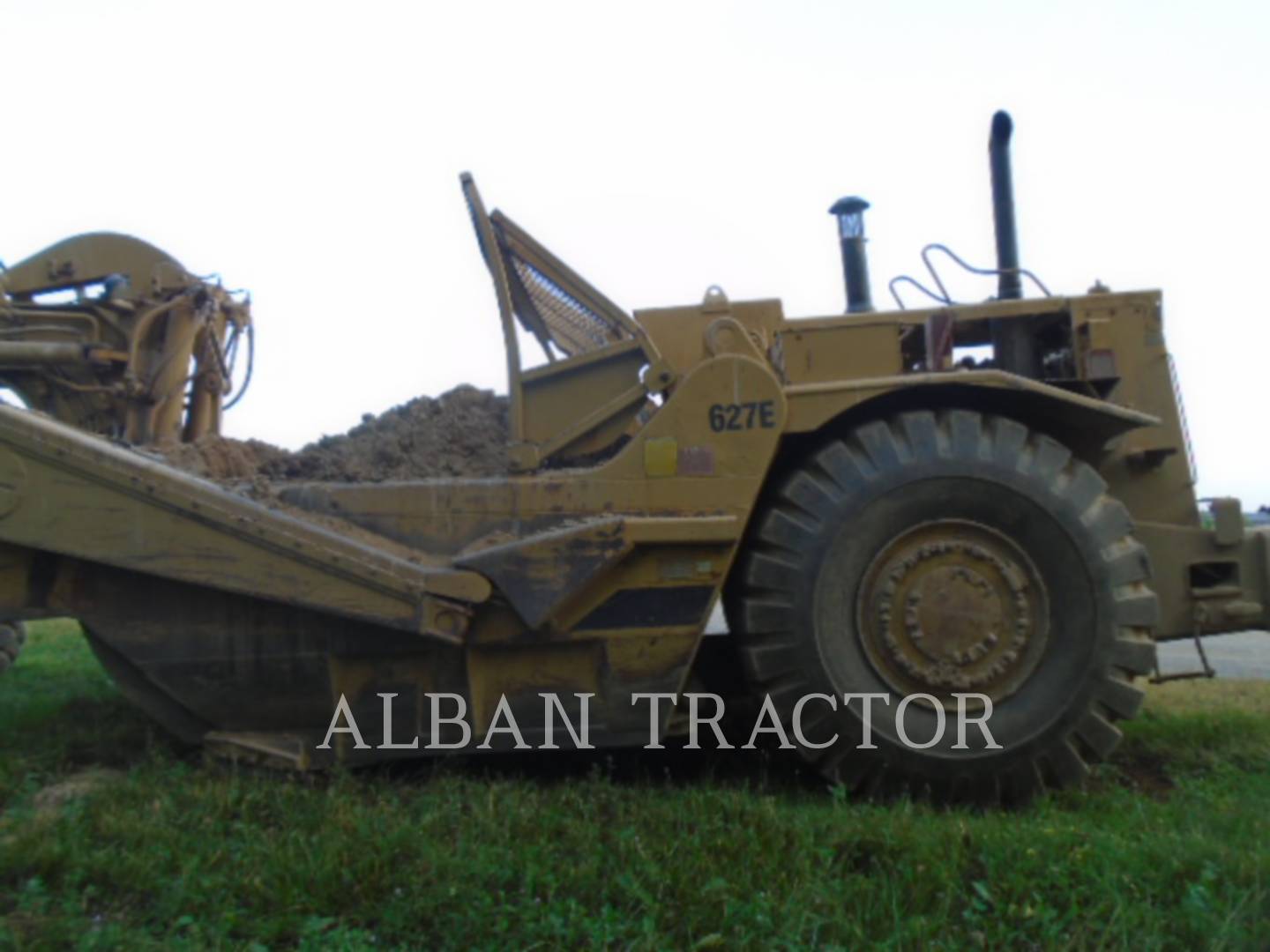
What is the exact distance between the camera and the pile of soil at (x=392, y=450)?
4535 millimetres

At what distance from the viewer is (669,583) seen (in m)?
4.05

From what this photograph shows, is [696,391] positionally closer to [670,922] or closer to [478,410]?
[478,410]

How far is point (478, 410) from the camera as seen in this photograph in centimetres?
501

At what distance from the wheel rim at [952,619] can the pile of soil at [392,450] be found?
67.8 inches

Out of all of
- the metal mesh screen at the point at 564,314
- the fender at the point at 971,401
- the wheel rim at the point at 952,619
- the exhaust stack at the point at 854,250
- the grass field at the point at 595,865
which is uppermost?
the exhaust stack at the point at 854,250

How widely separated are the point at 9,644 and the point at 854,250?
6043 mm

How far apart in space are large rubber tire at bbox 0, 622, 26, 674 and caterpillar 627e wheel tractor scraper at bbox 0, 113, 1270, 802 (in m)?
3.19

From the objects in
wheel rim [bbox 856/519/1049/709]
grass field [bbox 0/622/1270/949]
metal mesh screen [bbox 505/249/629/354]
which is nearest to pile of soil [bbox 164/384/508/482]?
metal mesh screen [bbox 505/249/629/354]

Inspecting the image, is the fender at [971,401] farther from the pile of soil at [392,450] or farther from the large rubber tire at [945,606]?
the pile of soil at [392,450]

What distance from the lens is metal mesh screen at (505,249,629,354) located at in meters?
4.75

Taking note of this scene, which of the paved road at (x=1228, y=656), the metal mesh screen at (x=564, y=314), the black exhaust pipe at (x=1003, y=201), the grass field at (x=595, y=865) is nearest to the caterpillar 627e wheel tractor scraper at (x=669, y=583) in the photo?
the grass field at (x=595, y=865)

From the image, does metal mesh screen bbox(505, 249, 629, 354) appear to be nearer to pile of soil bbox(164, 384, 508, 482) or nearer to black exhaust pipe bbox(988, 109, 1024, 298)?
pile of soil bbox(164, 384, 508, 482)

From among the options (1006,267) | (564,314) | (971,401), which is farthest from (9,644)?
(1006,267)

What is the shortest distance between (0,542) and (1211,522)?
5.23 metres
